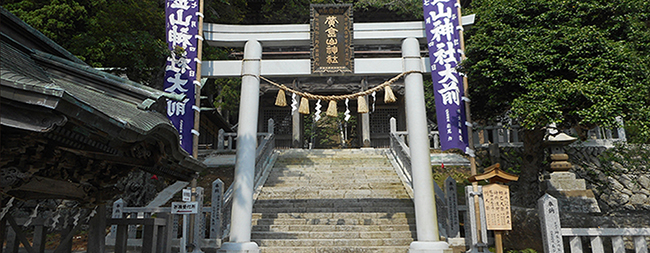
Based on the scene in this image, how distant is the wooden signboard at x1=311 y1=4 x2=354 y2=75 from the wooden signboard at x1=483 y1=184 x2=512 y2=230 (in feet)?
14.3

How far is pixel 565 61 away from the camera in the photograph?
7.76m

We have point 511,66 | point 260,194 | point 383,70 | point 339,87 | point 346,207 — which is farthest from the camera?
point 339,87

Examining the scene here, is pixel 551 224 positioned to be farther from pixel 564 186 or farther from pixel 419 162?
pixel 564 186

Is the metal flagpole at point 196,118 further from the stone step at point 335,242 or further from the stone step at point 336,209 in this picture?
the stone step at point 336,209

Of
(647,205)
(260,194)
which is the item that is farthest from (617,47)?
(260,194)

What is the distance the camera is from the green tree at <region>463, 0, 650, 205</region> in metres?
7.19

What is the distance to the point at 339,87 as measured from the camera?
763 inches

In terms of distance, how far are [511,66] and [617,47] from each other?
190 centimetres

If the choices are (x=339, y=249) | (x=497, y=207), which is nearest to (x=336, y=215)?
(x=339, y=249)

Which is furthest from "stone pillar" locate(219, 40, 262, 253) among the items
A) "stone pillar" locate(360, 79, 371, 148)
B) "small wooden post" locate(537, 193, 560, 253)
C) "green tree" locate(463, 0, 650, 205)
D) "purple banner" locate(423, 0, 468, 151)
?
"stone pillar" locate(360, 79, 371, 148)

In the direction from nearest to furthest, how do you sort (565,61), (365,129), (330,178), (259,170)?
1. (565,61)
2. (259,170)
3. (330,178)
4. (365,129)

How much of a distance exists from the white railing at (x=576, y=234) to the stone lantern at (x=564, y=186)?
166 inches

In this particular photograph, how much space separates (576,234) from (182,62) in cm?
907

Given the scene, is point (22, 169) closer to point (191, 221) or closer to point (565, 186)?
point (191, 221)
